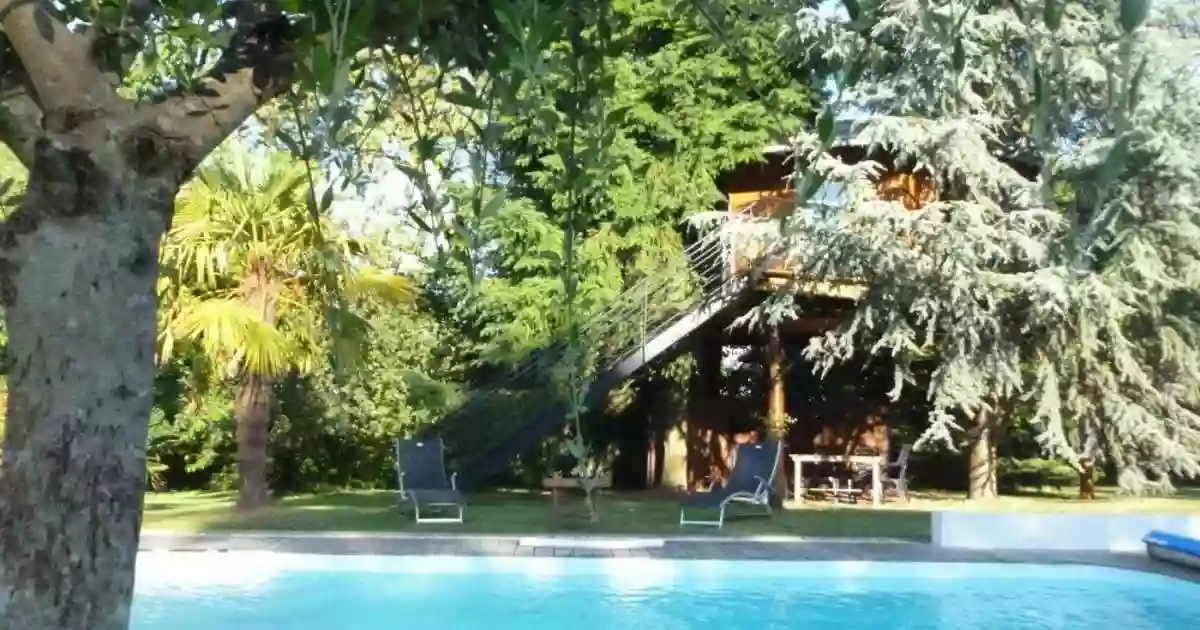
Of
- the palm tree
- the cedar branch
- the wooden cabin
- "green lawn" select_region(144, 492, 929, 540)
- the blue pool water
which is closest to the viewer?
the cedar branch

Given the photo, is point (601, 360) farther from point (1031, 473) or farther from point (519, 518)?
point (1031, 473)

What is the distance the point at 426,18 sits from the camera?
1.92 metres

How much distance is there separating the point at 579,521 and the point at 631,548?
2.78 m

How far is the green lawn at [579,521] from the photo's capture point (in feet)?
41.7

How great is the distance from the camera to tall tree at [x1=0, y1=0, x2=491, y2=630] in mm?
1505

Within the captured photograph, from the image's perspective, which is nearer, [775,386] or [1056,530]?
[1056,530]

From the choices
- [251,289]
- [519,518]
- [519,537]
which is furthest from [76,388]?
[519,518]

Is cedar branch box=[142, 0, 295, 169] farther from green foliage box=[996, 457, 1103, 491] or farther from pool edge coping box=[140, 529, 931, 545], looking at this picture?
green foliage box=[996, 457, 1103, 491]

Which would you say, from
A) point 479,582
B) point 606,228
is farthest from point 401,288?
point 479,582

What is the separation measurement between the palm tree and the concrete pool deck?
7.69 feet

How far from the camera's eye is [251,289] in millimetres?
13922

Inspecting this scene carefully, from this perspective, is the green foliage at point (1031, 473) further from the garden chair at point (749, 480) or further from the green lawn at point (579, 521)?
the garden chair at point (749, 480)

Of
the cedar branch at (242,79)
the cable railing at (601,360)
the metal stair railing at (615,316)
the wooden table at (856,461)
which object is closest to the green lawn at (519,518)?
the wooden table at (856,461)

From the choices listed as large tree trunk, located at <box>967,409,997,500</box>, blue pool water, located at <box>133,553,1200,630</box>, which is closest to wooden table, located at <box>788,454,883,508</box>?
large tree trunk, located at <box>967,409,997,500</box>
